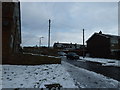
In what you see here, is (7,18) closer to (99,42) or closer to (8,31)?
(8,31)

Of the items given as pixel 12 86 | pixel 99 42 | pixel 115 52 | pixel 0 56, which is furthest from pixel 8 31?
pixel 99 42

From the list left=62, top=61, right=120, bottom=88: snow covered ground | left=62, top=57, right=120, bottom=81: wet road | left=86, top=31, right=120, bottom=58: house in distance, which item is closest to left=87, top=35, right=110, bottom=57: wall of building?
left=86, top=31, right=120, bottom=58: house in distance

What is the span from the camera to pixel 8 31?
60.6ft

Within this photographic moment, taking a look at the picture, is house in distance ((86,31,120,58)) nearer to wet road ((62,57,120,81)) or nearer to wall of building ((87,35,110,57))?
wall of building ((87,35,110,57))

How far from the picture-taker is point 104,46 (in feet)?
161

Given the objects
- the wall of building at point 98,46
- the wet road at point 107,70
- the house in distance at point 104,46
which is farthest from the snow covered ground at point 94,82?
the wall of building at point 98,46

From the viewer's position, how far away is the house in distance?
153ft

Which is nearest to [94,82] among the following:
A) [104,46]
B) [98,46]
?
[104,46]

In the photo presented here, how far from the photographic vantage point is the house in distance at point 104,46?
4656 cm

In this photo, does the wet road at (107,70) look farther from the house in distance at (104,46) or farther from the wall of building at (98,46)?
the wall of building at (98,46)

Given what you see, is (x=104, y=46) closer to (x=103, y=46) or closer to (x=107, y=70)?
(x=103, y=46)

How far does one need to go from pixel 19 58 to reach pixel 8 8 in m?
5.23

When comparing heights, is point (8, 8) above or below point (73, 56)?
above

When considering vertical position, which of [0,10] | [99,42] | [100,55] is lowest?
[100,55]
